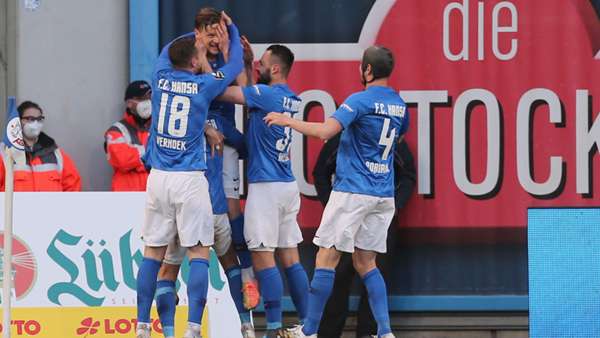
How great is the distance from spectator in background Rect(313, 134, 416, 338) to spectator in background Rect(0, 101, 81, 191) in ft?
6.99

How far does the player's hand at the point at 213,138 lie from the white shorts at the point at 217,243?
454mm

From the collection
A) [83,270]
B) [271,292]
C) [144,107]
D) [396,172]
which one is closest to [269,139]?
[271,292]

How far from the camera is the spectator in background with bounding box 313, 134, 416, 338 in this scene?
1273cm

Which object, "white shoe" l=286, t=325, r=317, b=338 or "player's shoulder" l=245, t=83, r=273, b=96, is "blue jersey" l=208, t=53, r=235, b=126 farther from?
"white shoe" l=286, t=325, r=317, b=338

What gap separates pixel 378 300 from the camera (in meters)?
10.7

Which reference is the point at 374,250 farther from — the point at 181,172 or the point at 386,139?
the point at 181,172

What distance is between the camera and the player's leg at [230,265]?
1045 cm

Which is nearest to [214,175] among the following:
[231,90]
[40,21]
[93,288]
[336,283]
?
[231,90]

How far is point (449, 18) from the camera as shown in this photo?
13164 millimetres

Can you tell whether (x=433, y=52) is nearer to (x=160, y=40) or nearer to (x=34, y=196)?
(x=160, y=40)

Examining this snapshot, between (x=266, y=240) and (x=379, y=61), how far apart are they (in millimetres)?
1476

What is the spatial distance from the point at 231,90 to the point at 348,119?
821 mm

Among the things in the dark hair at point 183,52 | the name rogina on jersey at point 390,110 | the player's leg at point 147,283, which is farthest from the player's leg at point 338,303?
the dark hair at point 183,52

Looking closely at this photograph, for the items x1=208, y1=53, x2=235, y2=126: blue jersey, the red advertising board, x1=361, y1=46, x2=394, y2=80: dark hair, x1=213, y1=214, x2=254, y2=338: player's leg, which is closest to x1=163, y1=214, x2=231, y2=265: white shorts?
x1=213, y1=214, x2=254, y2=338: player's leg
